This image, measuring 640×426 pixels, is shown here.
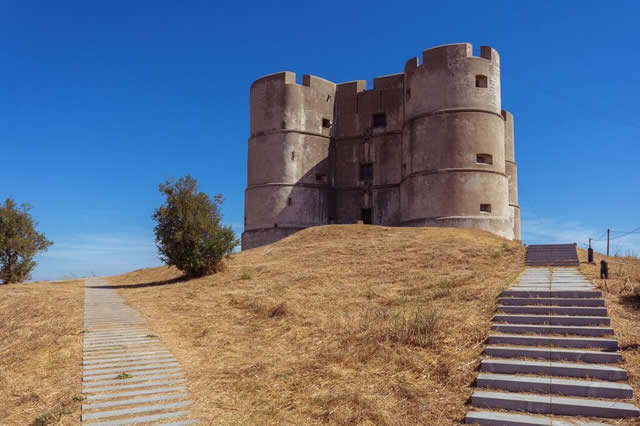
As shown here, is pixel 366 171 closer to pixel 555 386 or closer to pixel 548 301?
pixel 548 301

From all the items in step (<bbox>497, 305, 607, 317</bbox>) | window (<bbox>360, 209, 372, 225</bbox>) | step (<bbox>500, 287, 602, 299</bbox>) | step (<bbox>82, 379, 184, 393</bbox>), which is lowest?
step (<bbox>82, 379, 184, 393</bbox>)

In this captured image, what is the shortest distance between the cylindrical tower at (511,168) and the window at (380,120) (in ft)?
28.7

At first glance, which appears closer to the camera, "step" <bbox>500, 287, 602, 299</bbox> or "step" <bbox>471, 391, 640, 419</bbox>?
"step" <bbox>471, 391, 640, 419</bbox>

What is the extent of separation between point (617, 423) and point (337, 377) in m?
3.85

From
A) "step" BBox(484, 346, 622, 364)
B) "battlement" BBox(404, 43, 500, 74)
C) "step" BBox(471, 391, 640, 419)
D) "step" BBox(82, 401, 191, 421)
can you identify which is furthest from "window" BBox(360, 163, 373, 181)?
"step" BBox(82, 401, 191, 421)

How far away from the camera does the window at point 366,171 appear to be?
36219 millimetres

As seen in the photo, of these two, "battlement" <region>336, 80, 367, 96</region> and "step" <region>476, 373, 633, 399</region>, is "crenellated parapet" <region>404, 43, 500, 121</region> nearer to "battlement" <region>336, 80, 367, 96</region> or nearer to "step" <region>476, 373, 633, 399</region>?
"battlement" <region>336, 80, 367, 96</region>

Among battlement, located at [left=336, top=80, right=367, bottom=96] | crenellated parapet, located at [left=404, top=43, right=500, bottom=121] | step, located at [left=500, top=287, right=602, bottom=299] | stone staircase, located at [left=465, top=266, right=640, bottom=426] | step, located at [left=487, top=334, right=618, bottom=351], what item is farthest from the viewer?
battlement, located at [left=336, top=80, right=367, bottom=96]

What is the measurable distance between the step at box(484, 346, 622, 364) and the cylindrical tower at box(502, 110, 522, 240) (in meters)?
30.6

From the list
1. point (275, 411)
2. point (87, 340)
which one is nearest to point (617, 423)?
point (275, 411)

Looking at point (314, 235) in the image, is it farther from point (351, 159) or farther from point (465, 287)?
point (465, 287)

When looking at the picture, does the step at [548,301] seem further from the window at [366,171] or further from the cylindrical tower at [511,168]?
the cylindrical tower at [511,168]

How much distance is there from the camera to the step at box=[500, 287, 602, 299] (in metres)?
10.8

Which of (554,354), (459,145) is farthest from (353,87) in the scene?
(554,354)
